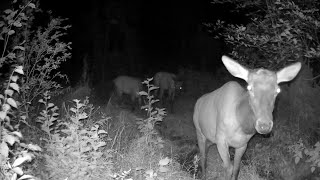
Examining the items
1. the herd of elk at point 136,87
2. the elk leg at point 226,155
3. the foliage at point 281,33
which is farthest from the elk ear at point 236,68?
the herd of elk at point 136,87

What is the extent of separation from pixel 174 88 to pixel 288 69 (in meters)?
12.8

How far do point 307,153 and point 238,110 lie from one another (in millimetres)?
1726

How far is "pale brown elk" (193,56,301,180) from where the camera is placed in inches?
229

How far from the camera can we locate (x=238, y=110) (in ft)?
22.5

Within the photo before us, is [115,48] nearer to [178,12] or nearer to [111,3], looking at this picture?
[111,3]

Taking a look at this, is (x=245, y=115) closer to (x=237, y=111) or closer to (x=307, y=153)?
(x=237, y=111)

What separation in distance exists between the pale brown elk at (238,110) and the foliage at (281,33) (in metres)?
1.05

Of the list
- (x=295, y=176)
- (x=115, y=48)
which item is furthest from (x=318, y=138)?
(x=115, y=48)

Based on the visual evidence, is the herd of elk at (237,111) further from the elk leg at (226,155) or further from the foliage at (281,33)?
the foliage at (281,33)

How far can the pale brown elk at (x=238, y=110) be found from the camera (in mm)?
5816

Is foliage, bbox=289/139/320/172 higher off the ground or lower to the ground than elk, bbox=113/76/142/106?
higher

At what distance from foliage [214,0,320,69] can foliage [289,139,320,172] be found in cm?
191

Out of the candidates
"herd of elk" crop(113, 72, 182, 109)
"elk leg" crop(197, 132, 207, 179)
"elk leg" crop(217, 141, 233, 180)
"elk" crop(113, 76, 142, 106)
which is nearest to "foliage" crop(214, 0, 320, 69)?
"elk leg" crop(217, 141, 233, 180)

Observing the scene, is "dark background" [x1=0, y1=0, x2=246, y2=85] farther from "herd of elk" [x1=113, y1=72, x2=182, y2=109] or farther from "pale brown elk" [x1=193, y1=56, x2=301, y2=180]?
"pale brown elk" [x1=193, y1=56, x2=301, y2=180]
